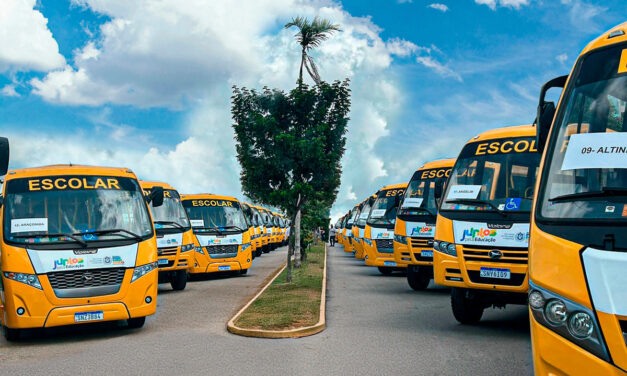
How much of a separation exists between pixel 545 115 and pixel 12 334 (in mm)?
7819

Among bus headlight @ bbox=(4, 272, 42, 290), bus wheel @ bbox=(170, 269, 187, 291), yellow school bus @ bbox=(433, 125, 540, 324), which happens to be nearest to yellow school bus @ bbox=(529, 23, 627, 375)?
yellow school bus @ bbox=(433, 125, 540, 324)

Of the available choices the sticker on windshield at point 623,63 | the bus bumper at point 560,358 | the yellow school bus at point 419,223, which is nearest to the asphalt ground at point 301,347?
the yellow school bus at point 419,223

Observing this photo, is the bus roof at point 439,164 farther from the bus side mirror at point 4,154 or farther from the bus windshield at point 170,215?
the bus side mirror at point 4,154

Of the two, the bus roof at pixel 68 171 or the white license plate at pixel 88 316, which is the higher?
the bus roof at pixel 68 171

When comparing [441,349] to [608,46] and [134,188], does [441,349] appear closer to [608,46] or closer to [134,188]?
[608,46]

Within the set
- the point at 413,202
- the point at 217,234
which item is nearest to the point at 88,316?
the point at 413,202

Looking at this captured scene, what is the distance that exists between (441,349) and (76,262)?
16.6ft

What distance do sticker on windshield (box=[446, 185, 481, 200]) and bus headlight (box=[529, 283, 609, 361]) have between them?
5671 millimetres

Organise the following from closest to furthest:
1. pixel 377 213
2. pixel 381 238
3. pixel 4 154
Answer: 1. pixel 4 154
2. pixel 381 238
3. pixel 377 213

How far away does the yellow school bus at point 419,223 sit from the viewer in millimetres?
15025

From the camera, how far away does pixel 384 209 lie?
2112 cm

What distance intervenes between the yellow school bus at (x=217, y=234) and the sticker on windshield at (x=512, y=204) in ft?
38.8

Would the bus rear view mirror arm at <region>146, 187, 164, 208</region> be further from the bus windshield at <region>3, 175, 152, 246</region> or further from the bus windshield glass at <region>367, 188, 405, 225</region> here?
the bus windshield glass at <region>367, 188, 405, 225</region>

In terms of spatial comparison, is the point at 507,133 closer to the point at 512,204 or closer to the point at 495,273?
the point at 512,204
